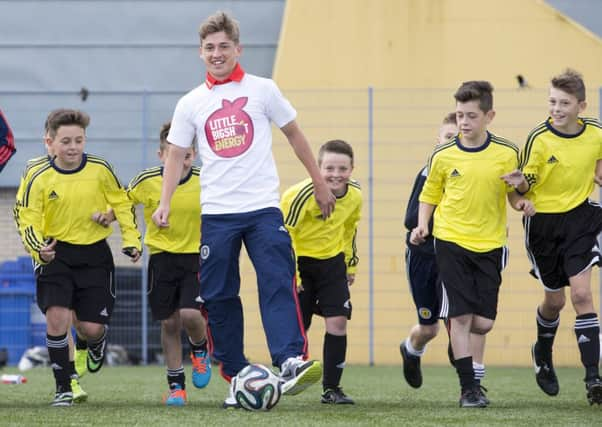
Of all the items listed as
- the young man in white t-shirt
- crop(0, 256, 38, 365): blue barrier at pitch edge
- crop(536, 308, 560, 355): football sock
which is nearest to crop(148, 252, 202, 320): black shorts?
the young man in white t-shirt

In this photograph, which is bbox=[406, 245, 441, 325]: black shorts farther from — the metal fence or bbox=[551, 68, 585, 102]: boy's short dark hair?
the metal fence

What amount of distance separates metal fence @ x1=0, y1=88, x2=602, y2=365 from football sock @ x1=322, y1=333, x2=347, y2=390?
469 cm

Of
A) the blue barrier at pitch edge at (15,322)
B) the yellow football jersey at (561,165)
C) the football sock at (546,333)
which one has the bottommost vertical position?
the blue barrier at pitch edge at (15,322)

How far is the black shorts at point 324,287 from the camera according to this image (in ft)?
21.0

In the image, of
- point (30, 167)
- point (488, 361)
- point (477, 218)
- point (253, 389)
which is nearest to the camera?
point (253, 389)

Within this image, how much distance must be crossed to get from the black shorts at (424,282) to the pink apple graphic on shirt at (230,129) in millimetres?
2071

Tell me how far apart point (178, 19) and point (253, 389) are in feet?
26.4

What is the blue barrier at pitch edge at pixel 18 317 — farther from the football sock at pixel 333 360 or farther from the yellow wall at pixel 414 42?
the football sock at pixel 333 360

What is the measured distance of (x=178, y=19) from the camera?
41.2 feet

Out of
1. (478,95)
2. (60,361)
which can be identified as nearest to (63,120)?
(60,361)

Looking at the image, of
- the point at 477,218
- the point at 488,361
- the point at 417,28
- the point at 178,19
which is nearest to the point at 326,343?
the point at 477,218

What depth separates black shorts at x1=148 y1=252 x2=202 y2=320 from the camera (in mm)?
6645

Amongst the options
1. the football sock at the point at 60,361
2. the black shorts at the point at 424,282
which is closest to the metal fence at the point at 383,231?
the black shorts at the point at 424,282

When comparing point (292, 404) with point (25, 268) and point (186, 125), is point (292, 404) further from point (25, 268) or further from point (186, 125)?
point (25, 268)
